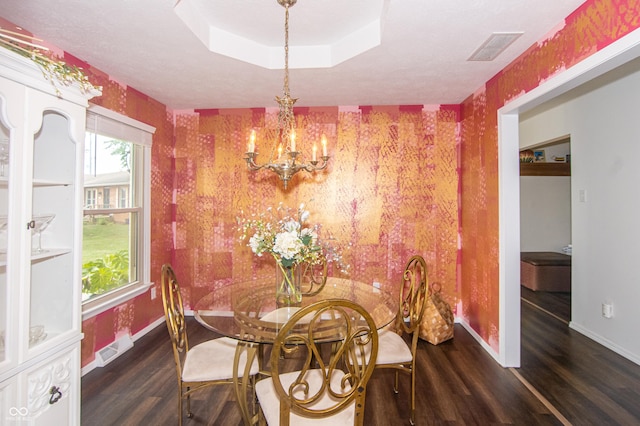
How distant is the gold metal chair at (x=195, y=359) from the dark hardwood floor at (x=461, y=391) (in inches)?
14.0

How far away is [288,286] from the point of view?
217 centimetres

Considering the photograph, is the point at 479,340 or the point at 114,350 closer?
the point at 114,350

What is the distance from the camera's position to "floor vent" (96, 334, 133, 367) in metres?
2.71

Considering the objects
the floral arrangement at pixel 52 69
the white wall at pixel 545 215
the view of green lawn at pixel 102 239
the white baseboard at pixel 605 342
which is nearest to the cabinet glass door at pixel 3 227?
the floral arrangement at pixel 52 69

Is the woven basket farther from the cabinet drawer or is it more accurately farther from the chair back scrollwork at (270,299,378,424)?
the cabinet drawer

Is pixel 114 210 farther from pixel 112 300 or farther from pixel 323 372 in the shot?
pixel 323 372

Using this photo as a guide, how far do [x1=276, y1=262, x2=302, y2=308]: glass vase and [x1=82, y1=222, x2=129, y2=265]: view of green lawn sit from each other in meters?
1.73

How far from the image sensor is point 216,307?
218 cm

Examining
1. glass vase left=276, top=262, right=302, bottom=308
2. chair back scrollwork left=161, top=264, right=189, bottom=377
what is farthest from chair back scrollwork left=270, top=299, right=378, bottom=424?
chair back scrollwork left=161, top=264, right=189, bottom=377

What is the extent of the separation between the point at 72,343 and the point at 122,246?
157cm

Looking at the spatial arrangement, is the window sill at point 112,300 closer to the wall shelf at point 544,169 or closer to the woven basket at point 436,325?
the woven basket at point 436,325

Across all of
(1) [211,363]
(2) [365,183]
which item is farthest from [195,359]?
(2) [365,183]

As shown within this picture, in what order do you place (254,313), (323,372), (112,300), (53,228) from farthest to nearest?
(112,300)
(254,313)
(53,228)
(323,372)

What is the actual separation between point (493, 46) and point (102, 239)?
3.45 m
